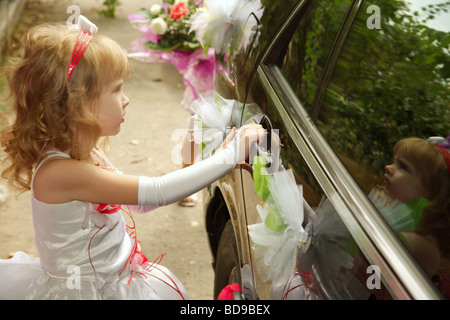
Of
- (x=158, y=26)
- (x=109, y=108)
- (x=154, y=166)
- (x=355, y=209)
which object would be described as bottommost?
(x=154, y=166)

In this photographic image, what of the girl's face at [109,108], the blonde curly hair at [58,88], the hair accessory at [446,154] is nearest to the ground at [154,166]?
the girl's face at [109,108]

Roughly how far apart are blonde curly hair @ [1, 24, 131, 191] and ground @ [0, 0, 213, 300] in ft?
1.52

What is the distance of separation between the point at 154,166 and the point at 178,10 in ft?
4.48

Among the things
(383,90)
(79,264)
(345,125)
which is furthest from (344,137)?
(79,264)

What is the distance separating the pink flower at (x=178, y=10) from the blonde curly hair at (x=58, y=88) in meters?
1.90

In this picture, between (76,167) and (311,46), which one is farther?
(76,167)

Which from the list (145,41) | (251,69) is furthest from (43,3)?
(251,69)

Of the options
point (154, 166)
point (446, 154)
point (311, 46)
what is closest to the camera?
point (446, 154)

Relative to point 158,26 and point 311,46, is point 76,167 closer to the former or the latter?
point 311,46

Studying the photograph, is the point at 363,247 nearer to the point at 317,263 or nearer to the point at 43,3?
the point at 317,263

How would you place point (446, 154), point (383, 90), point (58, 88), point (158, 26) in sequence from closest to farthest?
point (446, 154) → point (383, 90) → point (58, 88) → point (158, 26)

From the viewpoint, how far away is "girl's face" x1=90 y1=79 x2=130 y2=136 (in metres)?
1.79

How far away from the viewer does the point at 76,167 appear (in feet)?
5.65

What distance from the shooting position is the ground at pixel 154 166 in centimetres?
336
